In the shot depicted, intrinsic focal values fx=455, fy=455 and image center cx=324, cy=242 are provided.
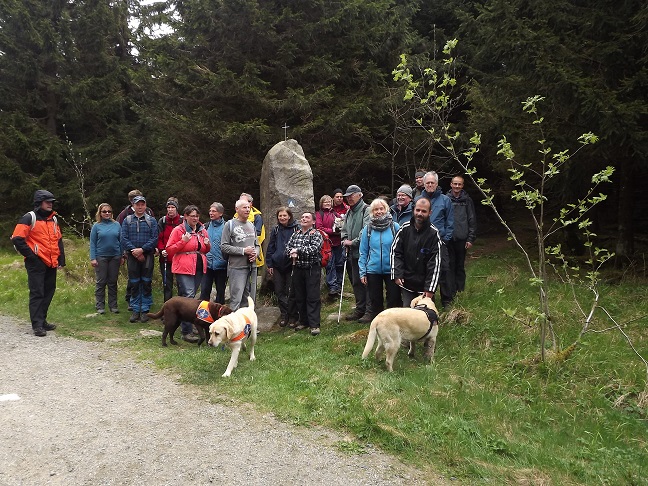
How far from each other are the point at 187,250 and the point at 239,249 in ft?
3.09

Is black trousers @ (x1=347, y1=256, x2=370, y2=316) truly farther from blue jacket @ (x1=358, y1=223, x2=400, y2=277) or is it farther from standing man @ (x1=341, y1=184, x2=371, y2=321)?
blue jacket @ (x1=358, y1=223, x2=400, y2=277)

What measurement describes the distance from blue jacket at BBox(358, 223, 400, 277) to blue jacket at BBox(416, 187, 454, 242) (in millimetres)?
853

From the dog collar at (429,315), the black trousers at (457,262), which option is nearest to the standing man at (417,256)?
the dog collar at (429,315)

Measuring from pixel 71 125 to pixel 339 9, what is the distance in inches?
515

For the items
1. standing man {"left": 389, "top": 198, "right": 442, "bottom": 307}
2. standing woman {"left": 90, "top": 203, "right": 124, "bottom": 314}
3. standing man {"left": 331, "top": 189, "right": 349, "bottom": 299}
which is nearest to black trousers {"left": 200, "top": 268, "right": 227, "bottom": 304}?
standing woman {"left": 90, "top": 203, "right": 124, "bottom": 314}

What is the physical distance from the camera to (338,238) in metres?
8.92

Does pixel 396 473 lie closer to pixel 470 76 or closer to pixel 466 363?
pixel 466 363

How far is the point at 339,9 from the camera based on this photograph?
12695 millimetres

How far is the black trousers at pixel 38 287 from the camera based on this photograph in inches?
283

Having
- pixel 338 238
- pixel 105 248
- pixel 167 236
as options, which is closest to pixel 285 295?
pixel 338 238

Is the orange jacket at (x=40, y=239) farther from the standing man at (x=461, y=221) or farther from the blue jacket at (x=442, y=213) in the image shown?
the standing man at (x=461, y=221)

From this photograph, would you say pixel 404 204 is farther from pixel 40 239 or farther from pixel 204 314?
pixel 40 239

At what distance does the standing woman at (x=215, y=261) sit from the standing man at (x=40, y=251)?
2.37 metres

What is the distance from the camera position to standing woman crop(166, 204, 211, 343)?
7.38 metres
